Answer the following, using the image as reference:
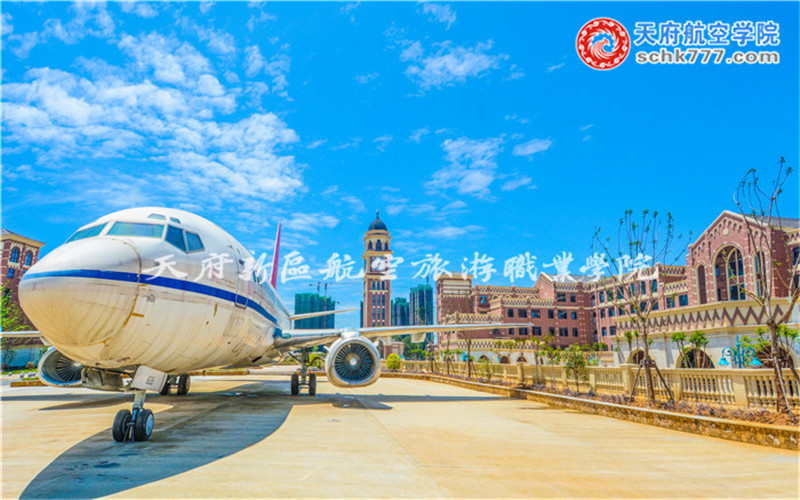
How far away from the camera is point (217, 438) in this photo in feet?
28.3

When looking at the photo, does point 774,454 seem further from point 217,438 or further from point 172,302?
point 172,302

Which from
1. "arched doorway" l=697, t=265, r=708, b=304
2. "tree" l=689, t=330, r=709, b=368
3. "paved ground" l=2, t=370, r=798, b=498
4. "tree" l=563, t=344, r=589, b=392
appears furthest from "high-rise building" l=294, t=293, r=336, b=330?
"paved ground" l=2, t=370, r=798, b=498

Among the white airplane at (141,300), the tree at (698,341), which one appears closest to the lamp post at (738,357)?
the tree at (698,341)

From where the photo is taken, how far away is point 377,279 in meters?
111

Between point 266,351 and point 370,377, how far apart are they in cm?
417

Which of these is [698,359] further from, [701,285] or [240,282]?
[240,282]

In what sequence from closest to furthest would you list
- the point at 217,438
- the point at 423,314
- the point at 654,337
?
A: the point at 217,438 < the point at 654,337 < the point at 423,314

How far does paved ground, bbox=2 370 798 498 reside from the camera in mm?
5609

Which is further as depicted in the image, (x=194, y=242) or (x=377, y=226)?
(x=377, y=226)

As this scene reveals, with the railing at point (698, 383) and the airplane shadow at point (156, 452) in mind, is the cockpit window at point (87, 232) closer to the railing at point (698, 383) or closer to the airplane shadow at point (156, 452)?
the airplane shadow at point (156, 452)

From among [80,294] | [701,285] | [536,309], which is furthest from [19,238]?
[701,285]

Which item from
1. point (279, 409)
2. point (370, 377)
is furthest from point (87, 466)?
point (370, 377)

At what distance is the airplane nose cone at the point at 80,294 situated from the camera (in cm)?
624

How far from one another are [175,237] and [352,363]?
7.83 metres
